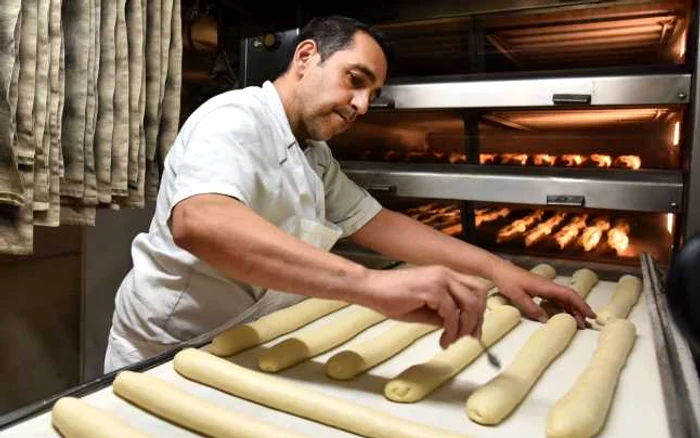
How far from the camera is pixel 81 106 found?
182 cm

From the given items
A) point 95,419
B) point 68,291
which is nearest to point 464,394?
point 95,419

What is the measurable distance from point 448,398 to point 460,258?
2.45 feet

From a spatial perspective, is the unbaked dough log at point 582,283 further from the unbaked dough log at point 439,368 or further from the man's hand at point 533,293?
the unbaked dough log at point 439,368

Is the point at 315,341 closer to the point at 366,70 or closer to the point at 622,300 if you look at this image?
the point at 366,70

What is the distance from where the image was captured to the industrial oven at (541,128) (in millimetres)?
1894

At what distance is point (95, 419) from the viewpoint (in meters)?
0.81

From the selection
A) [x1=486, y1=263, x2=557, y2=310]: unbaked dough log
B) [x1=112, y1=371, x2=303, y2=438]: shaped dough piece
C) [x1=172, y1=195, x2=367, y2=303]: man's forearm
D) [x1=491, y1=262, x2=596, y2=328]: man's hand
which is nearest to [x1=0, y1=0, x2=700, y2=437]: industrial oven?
[x1=486, y1=263, x2=557, y2=310]: unbaked dough log

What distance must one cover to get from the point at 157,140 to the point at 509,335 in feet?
4.76

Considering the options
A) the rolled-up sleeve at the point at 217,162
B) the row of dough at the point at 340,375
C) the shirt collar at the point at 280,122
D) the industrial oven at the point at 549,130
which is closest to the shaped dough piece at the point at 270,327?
the row of dough at the point at 340,375

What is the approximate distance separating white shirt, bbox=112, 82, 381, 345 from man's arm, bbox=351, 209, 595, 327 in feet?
1.05

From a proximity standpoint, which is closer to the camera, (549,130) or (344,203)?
(344,203)

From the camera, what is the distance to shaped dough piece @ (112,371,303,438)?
2.62ft

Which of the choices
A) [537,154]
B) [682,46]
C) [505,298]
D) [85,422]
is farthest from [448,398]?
[682,46]

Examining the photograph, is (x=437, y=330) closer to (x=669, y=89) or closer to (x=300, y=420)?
(x=300, y=420)
